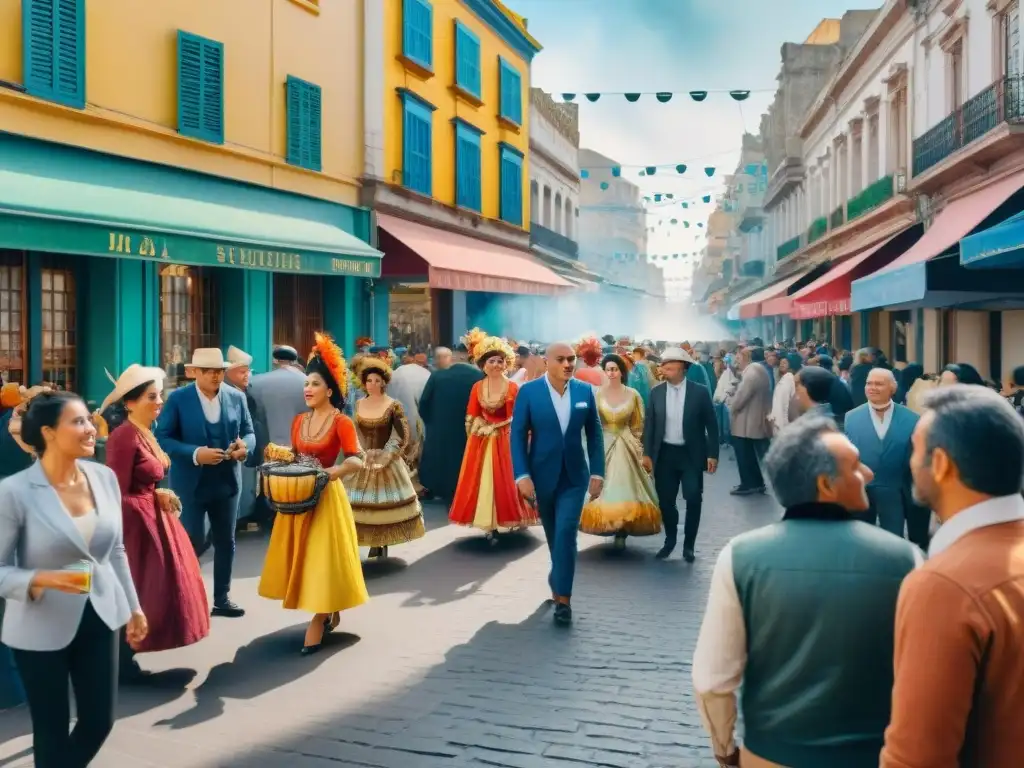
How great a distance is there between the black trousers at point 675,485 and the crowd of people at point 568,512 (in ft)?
0.09

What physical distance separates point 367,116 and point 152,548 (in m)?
13.8

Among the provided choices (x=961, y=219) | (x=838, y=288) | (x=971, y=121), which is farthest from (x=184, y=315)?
(x=971, y=121)

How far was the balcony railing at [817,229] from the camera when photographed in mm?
32219

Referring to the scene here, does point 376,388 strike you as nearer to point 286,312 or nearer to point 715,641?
point 715,641

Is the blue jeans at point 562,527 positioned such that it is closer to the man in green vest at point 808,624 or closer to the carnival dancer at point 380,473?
the carnival dancer at point 380,473

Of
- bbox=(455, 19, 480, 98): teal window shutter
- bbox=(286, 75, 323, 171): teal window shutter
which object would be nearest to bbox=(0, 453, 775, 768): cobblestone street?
bbox=(286, 75, 323, 171): teal window shutter

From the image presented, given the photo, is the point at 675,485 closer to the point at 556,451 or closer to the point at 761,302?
the point at 556,451

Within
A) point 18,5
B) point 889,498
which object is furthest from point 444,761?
point 18,5

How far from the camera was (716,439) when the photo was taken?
8.83 meters

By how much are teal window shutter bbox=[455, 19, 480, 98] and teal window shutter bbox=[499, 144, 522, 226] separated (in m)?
2.86

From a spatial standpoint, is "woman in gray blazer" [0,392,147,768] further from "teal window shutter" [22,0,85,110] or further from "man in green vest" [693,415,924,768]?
"teal window shutter" [22,0,85,110]

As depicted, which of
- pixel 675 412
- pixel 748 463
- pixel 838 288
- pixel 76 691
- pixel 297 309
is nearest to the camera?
pixel 76 691

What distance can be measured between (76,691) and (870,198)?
79.4ft

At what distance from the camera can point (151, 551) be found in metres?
5.50
